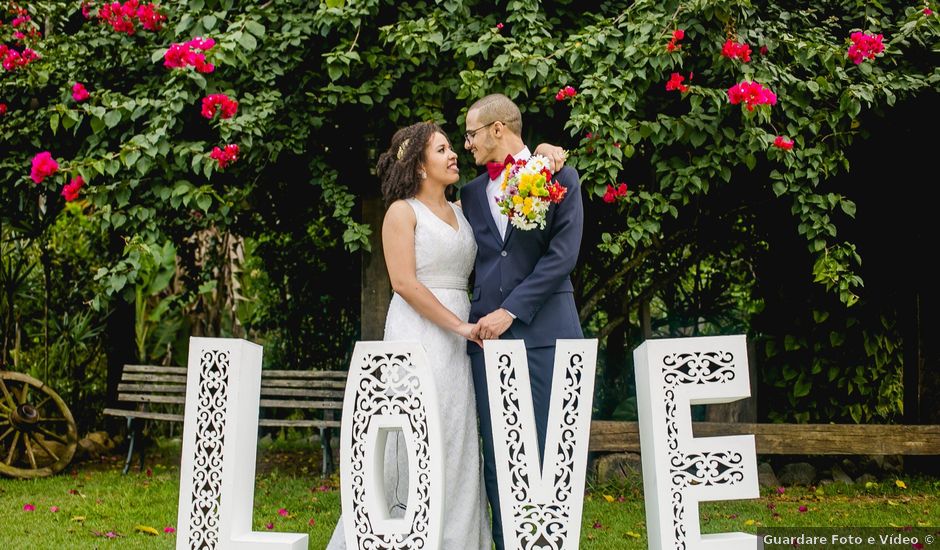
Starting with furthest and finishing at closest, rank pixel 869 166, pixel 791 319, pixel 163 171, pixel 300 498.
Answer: pixel 791 319 → pixel 869 166 → pixel 300 498 → pixel 163 171

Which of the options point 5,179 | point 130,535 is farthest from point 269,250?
point 130,535

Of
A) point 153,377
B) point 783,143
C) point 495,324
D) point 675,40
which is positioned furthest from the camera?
point 153,377

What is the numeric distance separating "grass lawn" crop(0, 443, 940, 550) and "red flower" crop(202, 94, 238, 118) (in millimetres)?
2337

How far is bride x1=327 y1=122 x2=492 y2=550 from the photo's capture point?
3824 millimetres

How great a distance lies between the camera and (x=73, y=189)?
16.9 feet

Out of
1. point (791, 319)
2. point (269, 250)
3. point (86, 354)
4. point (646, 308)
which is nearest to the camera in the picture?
point (791, 319)

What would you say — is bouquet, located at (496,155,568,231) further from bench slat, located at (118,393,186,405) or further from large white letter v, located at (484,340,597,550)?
bench slat, located at (118,393,186,405)

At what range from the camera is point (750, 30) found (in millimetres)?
5227

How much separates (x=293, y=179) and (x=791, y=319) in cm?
406

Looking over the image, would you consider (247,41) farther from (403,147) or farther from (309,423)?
(309,423)

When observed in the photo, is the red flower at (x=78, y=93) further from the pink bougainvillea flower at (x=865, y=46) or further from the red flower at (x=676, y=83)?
the pink bougainvillea flower at (x=865, y=46)

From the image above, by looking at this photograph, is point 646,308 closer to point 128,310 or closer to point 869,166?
point 869,166

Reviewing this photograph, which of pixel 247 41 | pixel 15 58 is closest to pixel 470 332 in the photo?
pixel 247 41

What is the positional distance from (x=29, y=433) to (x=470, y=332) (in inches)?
183
